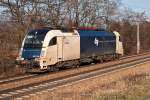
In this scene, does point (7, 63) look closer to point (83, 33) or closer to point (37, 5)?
point (83, 33)

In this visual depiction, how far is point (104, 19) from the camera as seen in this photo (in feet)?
183

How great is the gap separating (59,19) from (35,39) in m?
15.0

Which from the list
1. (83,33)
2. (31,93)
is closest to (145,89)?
(31,93)

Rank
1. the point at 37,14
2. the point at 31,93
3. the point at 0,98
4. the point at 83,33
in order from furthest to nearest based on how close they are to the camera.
Result: the point at 37,14
the point at 83,33
the point at 31,93
the point at 0,98

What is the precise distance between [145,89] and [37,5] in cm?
2247

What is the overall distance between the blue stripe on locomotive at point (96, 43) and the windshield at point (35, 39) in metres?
5.53

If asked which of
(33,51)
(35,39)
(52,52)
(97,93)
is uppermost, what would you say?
(35,39)

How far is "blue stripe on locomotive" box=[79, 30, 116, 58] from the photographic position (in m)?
34.0

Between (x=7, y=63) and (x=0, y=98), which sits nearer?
(x=0, y=98)

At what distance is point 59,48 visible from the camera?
2930 centimetres

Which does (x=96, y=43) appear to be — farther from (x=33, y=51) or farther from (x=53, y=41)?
(x=33, y=51)

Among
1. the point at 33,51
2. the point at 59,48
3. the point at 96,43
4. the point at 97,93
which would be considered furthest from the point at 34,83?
the point at 96,43

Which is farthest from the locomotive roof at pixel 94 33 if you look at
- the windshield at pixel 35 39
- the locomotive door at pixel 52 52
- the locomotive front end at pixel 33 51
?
the locomotive front end at pixel 33 51

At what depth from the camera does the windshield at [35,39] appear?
28109 mm
